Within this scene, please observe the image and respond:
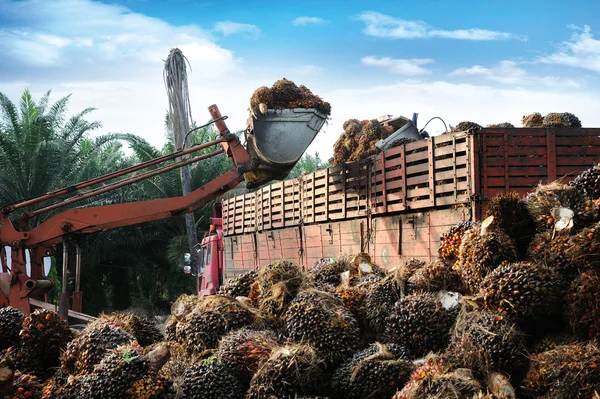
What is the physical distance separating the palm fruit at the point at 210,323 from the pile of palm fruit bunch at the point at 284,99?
6776 millimetres

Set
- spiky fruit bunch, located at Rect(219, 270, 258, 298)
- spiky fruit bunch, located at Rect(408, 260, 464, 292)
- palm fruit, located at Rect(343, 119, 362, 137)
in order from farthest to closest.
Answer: palm fruit, located at Rect(343, 119, 362, 137) < spiky fruit bunch, located at Rect(219, 270, 258, 298) < spiky fruit bunch, located at Rect(408, 260, 464, 292)

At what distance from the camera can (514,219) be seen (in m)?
4.80

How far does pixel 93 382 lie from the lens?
3.98 metres

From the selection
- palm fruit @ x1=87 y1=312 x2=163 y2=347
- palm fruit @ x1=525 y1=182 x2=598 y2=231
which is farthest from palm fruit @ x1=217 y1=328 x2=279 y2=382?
palm fruit @ x1=525 y1=182 x2=598 y2=231

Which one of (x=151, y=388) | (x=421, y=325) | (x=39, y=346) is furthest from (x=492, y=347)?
(x=39, y=346)

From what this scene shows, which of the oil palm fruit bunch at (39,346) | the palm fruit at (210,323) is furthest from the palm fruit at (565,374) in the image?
the oil palm fruit bunch at (39,346)

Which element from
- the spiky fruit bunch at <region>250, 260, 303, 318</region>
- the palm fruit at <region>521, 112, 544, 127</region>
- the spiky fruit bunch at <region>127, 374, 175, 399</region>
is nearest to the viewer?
the spiky fruit bunch at <region>127, 374, 175, 399</region>

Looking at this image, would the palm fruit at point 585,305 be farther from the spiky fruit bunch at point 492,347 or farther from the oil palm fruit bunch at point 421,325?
the oil palm fruit bunch at point 421,325

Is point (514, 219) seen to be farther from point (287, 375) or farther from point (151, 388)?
point (151, 388)

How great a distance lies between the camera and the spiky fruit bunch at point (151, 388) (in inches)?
154

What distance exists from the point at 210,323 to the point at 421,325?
1441 mm

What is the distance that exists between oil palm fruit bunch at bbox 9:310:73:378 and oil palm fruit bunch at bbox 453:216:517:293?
3.00m

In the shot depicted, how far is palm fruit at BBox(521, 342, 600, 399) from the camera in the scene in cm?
345

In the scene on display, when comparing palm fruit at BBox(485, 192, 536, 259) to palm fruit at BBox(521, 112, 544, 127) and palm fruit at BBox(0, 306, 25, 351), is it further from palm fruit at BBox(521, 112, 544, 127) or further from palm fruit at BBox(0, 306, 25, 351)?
palm fruit at BBox(521, 112, 544, 127)
